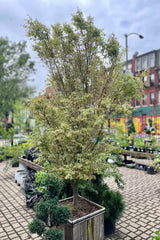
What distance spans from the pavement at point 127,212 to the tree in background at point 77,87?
155 centimetres

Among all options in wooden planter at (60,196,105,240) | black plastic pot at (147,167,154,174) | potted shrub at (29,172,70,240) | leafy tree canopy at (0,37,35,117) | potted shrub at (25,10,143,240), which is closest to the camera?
potted shrub at (29,172,70,240)

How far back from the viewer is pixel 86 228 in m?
3.46

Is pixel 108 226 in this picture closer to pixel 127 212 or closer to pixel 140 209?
pixel 127 212

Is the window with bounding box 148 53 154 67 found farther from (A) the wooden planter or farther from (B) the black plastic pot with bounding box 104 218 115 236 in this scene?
(A) the wooden planter

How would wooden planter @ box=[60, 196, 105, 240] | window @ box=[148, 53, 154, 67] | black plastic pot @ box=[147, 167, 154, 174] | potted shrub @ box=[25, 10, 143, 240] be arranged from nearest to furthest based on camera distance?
wooden planter @ box=[60, 196, 105, 240] < potted shrub @ box=[25, 10, 143, 240] < black plastic pot @ box=[147, 167, 154, 174] < window @ box=[148, 53, 154, 67]

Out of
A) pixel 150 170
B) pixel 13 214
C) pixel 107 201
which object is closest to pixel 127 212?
pixel 107 201

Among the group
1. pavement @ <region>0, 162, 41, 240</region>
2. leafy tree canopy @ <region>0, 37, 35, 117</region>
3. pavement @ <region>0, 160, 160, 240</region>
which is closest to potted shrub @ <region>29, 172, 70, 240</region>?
pavement @ <region>0, 162, 41, 240</region>

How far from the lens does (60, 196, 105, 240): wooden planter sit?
3.29m

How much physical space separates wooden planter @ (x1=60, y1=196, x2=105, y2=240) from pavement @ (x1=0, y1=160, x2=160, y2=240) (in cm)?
69

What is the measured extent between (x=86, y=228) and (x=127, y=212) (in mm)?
2289

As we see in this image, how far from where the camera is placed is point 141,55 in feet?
105

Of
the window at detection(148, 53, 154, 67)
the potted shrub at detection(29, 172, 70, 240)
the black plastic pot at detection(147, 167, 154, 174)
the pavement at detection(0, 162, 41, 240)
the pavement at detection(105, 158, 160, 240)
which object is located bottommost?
the pavement at detection(0, 162, 41, 240)

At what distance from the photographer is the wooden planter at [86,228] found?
3.29m

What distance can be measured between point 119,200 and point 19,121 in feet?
39.6
